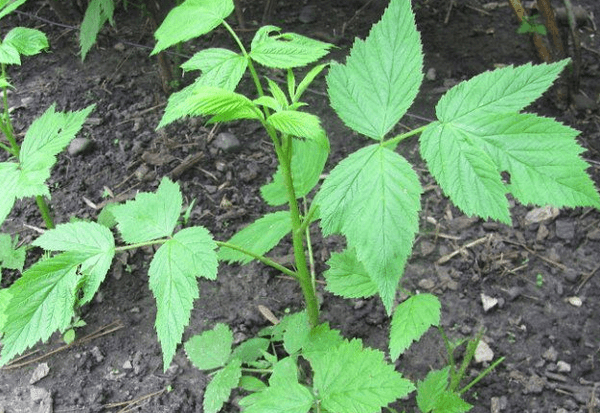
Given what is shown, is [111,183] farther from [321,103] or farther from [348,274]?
[348,274]

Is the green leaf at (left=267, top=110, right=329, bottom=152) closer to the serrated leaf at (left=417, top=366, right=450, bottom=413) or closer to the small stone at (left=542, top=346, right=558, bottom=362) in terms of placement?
the serrated leaf at (left=417, top=366, right=450, bottom=413)

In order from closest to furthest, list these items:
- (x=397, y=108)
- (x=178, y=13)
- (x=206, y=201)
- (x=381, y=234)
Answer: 1. (x=381, y=234)
2. (x=397, y=108)
3. (x=178, y=13)
4. (x=206, y=201)

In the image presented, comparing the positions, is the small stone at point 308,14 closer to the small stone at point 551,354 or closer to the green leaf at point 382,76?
the green leaf at point 382,76

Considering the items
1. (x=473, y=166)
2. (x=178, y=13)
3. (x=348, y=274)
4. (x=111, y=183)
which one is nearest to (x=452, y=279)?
(x=348, y=274)

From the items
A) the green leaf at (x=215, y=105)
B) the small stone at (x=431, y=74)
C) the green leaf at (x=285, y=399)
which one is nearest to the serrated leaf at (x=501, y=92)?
the green leaf at (x=215, y=105)

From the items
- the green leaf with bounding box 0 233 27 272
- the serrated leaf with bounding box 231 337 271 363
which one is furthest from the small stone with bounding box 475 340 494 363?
the green leaf with bounding box 0 233 27 272

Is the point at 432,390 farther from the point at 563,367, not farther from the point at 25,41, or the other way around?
the point at 25,41
